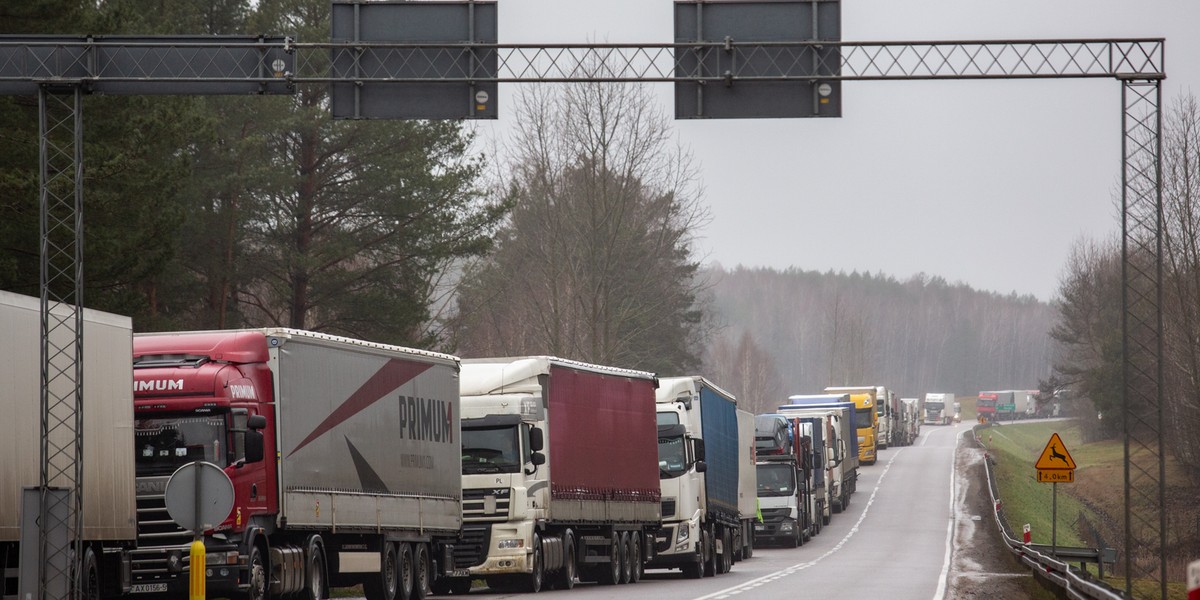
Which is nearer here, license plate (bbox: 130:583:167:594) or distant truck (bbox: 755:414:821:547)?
license plate (bbox: 130:583:167:594)

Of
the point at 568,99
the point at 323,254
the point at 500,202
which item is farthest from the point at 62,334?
the point at 568,99

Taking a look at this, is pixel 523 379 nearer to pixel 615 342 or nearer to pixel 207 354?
pixel 207 354

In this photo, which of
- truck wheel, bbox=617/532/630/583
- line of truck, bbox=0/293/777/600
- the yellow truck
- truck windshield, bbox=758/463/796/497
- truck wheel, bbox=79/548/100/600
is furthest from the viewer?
the yellow truck

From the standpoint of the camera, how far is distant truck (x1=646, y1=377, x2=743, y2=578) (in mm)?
31719

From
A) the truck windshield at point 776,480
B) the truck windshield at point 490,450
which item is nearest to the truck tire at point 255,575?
the truck windshield at point 490,450

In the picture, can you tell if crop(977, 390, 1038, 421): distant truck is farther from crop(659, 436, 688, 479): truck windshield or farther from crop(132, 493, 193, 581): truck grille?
crop(132, 493, 193, 581): truck grille

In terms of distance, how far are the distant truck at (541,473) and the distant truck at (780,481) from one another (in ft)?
64.2

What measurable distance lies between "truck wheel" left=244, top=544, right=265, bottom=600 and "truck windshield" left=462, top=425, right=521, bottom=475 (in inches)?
279

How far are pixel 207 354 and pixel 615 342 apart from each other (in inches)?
1648

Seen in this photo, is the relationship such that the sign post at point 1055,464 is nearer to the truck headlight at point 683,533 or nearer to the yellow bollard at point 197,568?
the truck headlight at point 683,533

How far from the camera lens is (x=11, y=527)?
613 inches

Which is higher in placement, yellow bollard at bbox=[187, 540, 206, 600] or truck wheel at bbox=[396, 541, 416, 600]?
yellow bollard at bbox=[187, 540, 206, 600]

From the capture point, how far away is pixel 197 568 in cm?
1416

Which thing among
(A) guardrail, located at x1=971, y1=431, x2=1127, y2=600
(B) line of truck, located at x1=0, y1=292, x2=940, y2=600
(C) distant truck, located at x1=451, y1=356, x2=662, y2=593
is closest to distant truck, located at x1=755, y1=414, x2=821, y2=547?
(A) guardrail, located at x1=971, y1=431, x2=1127, y2=600
